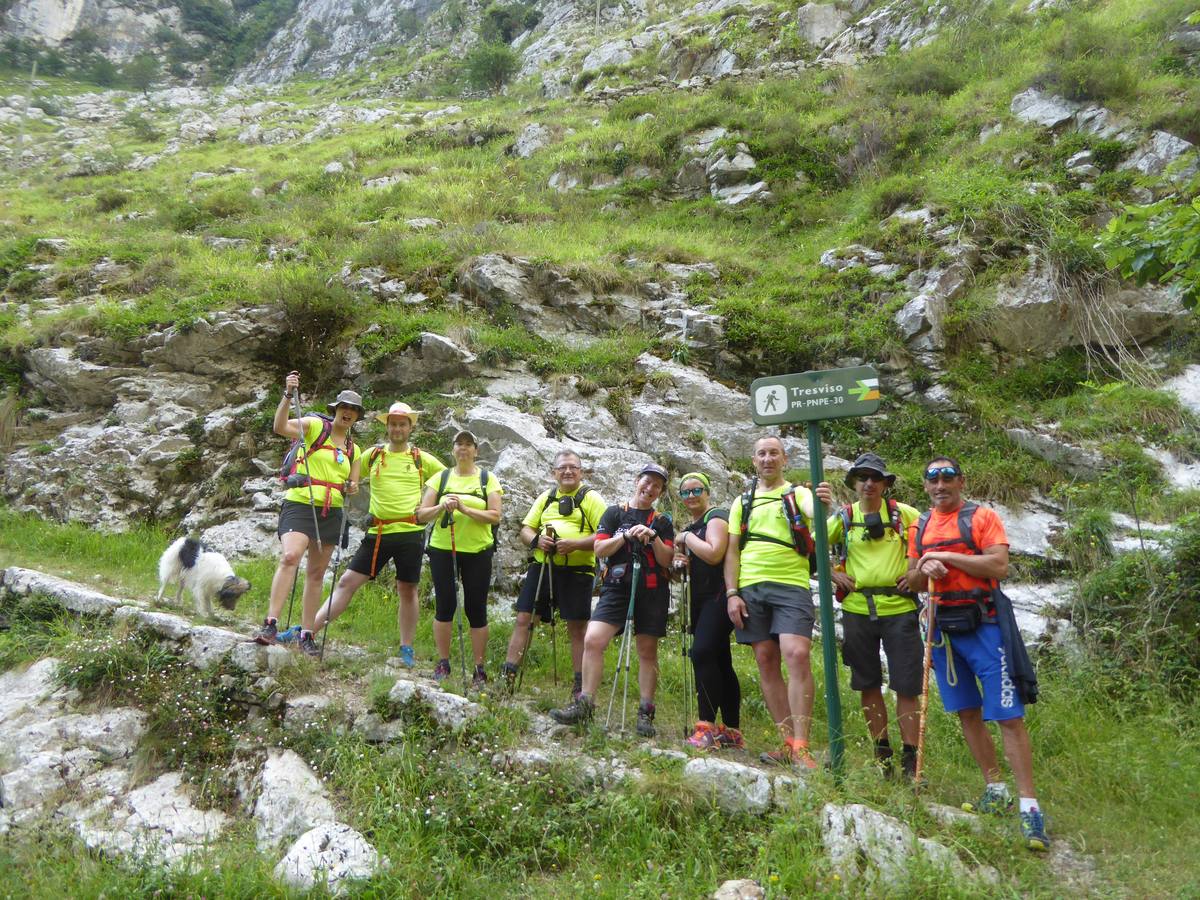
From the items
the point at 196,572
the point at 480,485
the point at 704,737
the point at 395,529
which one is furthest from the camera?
the point at 196,572

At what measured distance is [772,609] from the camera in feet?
14.2

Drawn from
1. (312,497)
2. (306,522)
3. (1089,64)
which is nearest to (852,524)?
(312,497)

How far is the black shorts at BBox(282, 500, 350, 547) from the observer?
5480mm

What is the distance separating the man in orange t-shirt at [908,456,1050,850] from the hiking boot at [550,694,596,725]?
220cm

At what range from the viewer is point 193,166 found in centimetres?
2212

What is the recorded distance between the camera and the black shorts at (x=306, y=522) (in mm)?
5480

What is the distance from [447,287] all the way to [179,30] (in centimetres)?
5639

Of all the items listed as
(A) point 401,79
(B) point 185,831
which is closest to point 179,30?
(A) point 401,79

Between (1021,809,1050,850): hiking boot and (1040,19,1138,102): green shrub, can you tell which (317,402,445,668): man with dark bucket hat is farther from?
(1040,19,1138,102): green shrub

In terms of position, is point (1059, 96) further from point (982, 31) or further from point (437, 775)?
point (437, 775)

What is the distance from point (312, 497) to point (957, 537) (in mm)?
Result: 4631

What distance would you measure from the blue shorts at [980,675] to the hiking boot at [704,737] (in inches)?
56.1

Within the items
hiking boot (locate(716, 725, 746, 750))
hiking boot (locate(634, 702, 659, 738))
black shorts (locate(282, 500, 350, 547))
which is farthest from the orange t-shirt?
black shorts (locate(282, 500, 350, 547))

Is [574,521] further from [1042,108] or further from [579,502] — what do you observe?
[1042,108]
